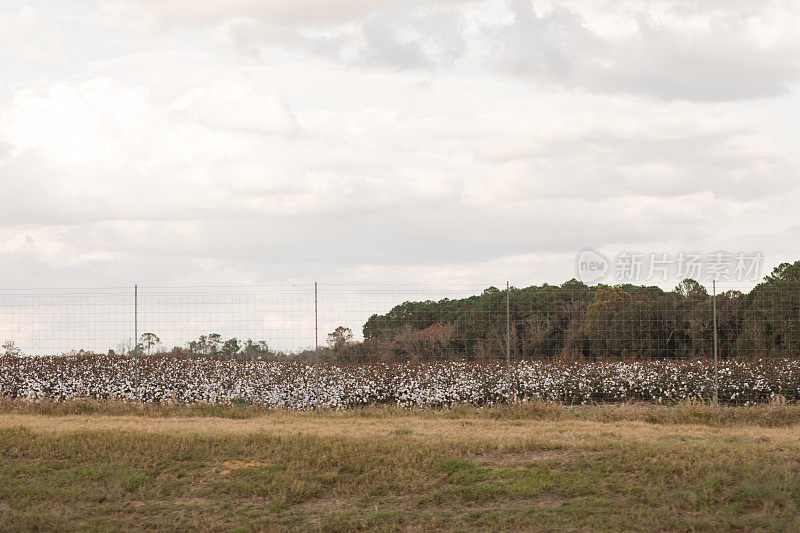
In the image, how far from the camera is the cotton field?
14.1 meters

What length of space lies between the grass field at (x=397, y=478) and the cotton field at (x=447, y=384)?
3232 millimetres

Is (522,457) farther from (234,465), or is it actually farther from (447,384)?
(447,384)

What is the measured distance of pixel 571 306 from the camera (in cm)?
1540

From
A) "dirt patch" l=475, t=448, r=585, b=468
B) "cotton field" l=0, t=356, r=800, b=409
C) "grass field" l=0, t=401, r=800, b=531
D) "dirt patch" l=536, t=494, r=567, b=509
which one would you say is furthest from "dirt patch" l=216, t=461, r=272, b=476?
"cotton field" l=0, t=356, r=800, b=409

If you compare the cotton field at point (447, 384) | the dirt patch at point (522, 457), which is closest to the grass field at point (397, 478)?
the dirt patch at point (522, 457)

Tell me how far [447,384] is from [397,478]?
650 centimetres

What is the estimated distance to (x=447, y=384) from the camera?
47.1 ft

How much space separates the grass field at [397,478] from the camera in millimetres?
6918

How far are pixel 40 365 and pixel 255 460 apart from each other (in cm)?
1000

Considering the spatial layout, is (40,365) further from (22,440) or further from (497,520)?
(497,520)

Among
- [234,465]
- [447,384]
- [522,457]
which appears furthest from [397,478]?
[447,384]

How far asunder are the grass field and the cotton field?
3232mm

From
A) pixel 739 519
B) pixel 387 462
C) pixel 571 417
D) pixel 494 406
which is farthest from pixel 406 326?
pixel 739 519

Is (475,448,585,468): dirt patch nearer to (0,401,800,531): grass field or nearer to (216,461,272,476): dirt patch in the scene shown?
(0,401,800,531): grass field
